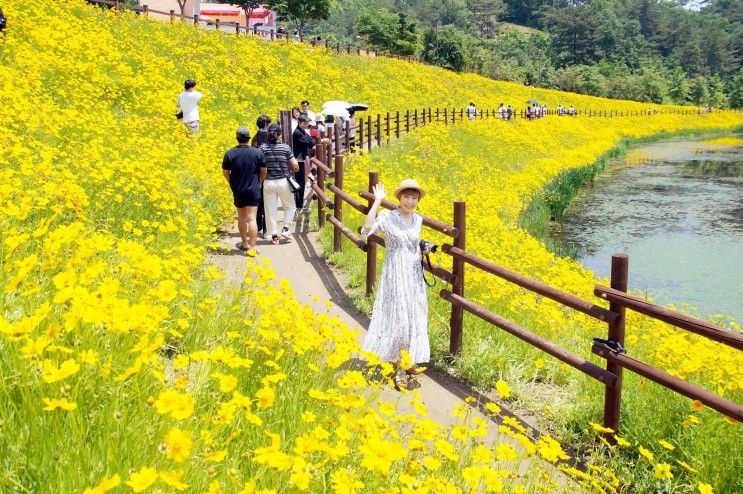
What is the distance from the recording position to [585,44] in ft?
416

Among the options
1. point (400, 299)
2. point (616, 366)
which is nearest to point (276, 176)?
point (400, 299)

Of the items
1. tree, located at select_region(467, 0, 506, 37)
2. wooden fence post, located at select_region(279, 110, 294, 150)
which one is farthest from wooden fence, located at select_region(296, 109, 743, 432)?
tree, located at select_region(467, 0, 506, 37)

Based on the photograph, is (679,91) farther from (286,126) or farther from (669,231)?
(286,126)

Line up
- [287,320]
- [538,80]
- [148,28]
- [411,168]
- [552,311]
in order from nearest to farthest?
[287,320], [552,311], [411,168], [148,28], [538,80]

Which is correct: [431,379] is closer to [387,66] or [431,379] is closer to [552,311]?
[552,311]

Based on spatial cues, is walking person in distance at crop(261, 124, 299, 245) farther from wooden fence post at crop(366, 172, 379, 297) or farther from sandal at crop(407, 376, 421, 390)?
sandal at crop(407, 376, 421, 390)

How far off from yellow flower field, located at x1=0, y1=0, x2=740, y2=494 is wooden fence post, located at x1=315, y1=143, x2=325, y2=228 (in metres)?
1.50

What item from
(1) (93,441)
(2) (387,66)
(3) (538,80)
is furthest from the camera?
(3) (538,80)

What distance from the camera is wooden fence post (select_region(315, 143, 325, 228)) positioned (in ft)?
35.6

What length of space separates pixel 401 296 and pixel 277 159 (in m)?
4.62

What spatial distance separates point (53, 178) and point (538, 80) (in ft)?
307

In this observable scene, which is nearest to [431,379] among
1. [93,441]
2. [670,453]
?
[670,453]

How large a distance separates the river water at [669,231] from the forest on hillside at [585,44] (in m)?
33.2

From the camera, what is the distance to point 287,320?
362cm
